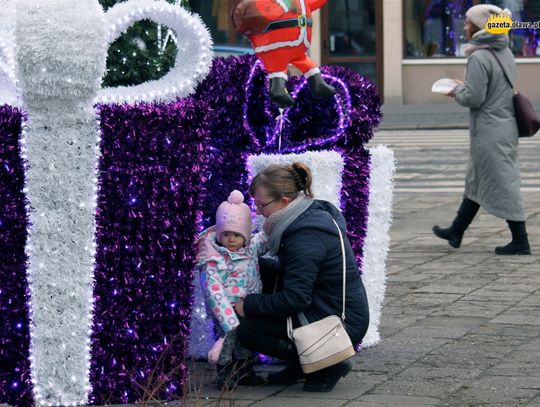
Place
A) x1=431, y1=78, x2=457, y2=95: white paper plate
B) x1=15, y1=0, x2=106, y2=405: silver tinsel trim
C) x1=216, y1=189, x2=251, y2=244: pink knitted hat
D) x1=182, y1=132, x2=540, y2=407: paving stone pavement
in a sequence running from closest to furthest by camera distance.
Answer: x1=15, y1=0, x2=106, y2=405: silver tinsel trim → x1=182, y1=132, x2=540, y2=407: paving stone pavement → x1=216, y1=189, x2=251, y2=244: pink knitted hat → x1=431, y1=78, x2=457, y2=95: white paper plate

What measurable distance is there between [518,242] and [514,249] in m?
0.06

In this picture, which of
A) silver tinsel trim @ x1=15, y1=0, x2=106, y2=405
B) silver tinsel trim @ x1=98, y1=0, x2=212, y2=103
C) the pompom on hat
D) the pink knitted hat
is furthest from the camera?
the pompom on hat

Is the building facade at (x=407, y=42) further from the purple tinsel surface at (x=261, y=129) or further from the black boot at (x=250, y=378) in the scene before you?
the black boot at (x=250, y=378)

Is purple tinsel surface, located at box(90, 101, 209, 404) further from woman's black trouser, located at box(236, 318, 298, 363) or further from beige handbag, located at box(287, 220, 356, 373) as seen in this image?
beige handbag, located at box(287, 220, 356, 373)

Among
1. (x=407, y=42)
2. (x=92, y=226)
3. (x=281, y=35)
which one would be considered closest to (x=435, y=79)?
(x=407, y=42)

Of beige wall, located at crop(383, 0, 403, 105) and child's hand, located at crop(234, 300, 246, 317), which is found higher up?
beige wall, located at crop(383, 0, 403, 105)

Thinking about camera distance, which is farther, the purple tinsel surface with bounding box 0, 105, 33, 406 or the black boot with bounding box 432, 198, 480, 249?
the black boot with bounding box 432, 198, 480, 249

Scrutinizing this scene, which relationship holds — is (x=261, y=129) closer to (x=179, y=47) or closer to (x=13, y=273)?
(x=179, y=47)

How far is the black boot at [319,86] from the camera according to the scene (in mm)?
6320

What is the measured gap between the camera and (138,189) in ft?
17.7

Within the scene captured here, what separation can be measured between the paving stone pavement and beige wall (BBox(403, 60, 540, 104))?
17.3 m

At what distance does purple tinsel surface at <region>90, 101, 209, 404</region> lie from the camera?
537 centimetres

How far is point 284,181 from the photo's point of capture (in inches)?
223

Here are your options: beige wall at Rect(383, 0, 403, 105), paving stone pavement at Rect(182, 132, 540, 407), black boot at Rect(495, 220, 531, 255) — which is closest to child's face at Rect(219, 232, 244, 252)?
paving stone pavement at Rect(182, 132, 540, 407)
